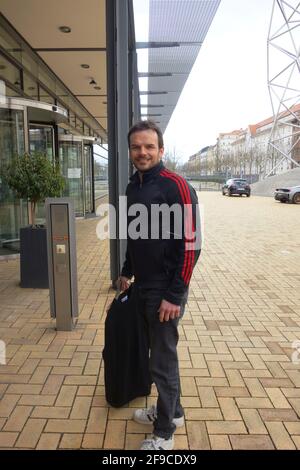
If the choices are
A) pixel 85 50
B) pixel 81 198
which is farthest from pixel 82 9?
pixel 81 198

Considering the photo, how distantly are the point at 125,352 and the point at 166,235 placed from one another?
35.6 inches

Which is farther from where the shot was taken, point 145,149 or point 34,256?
point 34,256

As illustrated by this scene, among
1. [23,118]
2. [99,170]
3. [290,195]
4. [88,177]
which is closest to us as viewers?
[23,118]

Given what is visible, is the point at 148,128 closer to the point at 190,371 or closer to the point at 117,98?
the point at 190,371

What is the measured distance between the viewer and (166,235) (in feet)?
6.72

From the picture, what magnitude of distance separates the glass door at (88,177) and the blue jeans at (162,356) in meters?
11.2

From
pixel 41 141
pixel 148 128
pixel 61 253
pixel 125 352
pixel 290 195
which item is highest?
pixel 41 141

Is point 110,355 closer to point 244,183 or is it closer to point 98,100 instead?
point 98,100

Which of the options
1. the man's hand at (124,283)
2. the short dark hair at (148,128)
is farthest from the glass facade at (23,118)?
the short dark hair at (148,128)

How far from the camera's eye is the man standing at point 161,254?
1992 millimetres

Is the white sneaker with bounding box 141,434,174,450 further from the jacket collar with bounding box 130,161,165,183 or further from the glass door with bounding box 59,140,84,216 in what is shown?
the glass door with bounding box 59,140,84,216

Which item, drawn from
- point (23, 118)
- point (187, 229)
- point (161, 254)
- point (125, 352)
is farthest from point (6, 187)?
point (187, 229)

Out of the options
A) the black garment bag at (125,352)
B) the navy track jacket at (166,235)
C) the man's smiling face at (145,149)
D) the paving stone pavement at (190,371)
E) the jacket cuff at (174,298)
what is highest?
the man's smiling face at (145,149)

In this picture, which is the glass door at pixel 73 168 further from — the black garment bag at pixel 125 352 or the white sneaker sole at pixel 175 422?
the white sneaker sole at pixel 175 422
